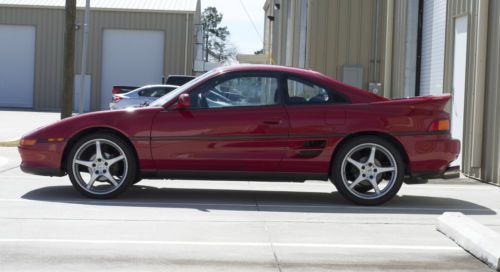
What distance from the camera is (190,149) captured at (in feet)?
29.2

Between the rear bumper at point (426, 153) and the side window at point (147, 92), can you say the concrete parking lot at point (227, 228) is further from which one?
the side window at point (147, 92)

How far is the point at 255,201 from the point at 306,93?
1340 mm

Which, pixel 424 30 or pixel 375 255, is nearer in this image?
pixel 375 255

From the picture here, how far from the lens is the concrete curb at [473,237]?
608 cm

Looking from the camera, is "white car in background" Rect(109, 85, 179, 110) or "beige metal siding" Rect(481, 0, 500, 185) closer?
"beige metal siding" Rect(481, 0, 500, 185)

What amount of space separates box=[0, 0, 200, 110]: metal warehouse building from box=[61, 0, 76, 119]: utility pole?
80.4 feet

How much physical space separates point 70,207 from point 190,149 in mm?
1398

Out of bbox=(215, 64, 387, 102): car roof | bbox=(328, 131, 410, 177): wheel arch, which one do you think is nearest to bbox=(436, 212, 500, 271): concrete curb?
bbox=(328, 131, 410, 177): wheel arch

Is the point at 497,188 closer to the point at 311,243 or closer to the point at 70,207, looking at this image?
the point at 311,243

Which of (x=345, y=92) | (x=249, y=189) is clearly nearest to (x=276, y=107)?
(x=345, y=92)

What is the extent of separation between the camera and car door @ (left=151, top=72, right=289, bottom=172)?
8891 mm

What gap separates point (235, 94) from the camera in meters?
9.03

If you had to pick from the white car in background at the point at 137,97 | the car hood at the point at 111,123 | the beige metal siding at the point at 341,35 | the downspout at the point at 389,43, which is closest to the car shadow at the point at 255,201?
the car hood at the point at 111,123

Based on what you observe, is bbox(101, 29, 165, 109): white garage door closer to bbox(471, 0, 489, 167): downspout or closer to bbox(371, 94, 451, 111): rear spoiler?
bbox(471, 0, 489, 167): downspout
